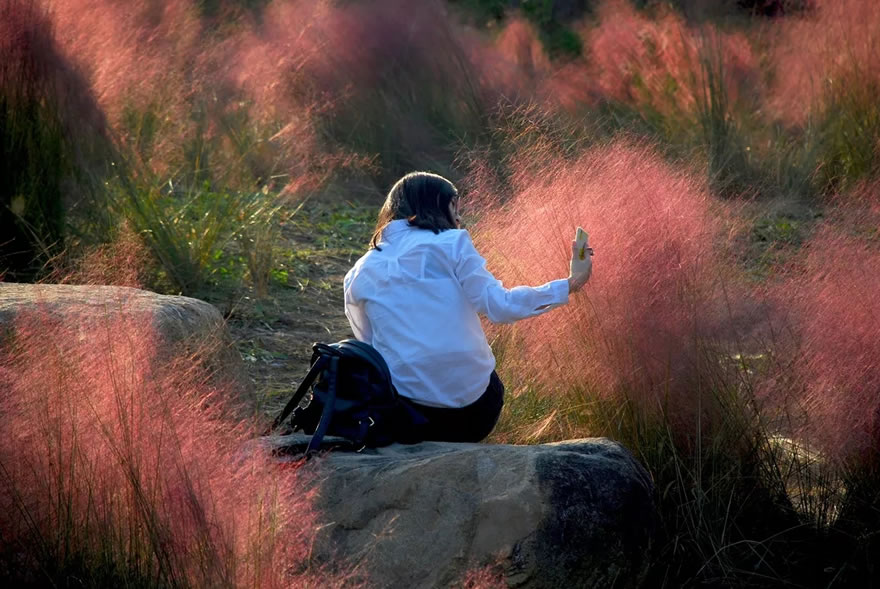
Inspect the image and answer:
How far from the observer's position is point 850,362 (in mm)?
3584

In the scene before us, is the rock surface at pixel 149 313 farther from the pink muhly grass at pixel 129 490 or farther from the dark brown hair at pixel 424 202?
the dark brown hair at pixel 424 202

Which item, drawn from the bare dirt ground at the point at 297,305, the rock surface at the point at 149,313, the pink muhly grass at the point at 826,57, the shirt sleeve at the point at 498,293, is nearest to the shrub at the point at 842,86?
the pink muhly grass at the point at 826,57

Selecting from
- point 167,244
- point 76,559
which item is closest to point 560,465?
point 76,559

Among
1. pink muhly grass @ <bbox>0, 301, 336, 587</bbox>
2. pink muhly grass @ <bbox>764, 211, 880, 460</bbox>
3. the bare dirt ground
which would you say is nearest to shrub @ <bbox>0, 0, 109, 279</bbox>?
the bare dirt ground

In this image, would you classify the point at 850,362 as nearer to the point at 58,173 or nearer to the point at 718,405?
the point at 718,405

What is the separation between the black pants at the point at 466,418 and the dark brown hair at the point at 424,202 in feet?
1.81

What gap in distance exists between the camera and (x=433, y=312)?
3650mm

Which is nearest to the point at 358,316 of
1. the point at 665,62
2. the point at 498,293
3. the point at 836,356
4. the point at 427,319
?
the point at 427,319

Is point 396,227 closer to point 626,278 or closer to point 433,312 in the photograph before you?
point 433,312

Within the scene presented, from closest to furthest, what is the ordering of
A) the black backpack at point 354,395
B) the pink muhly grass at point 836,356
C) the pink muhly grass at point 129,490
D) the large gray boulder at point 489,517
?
the pink muhly grass at point 129,490
the large gray boulder at point 489,517
the black backpack at point 354,395
the pink muhly grass at point 836,356

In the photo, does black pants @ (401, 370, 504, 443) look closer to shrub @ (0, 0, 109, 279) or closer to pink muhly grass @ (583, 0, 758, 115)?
A: shrub @ (0, 0, 109, 279)

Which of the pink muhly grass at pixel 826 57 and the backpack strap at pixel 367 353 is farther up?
the backpack strap at pixel 367 353

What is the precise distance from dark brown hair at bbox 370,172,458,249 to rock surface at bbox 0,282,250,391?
73cm

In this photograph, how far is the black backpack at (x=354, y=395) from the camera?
3.45 m
